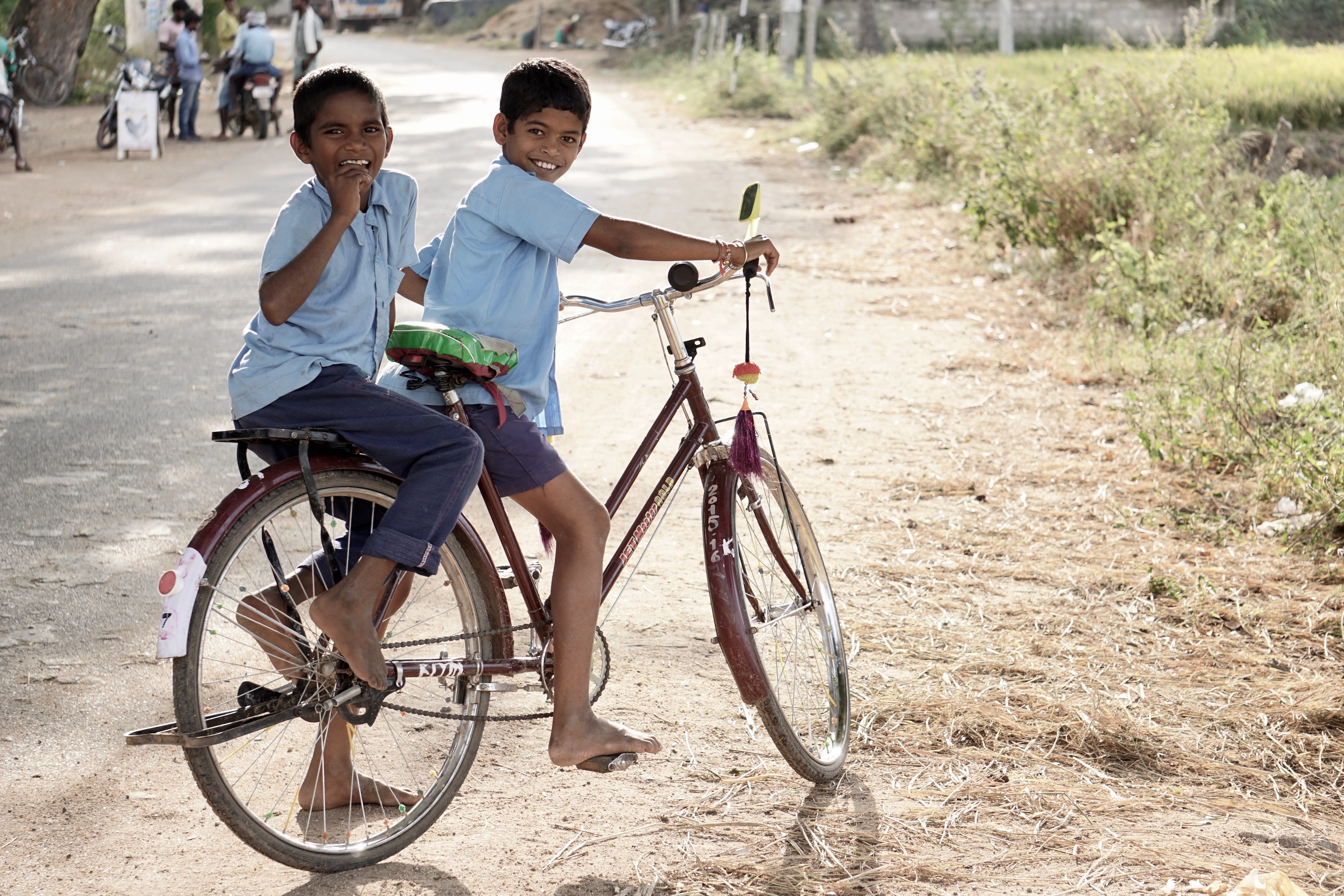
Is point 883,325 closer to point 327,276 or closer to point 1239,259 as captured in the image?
point 1239,259

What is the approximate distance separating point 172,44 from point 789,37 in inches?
455

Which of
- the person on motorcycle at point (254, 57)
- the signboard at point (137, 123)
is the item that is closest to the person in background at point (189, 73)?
the person on motorcycle at point (254, 57)

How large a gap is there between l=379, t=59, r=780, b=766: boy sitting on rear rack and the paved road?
0.44 meters

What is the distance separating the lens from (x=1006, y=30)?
991 inches

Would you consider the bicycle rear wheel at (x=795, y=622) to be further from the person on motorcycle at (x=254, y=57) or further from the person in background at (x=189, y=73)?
the person in background at (x=189, y=73)

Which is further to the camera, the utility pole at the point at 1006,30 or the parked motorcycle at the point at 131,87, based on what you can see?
the utility pole at the point at 1006,30

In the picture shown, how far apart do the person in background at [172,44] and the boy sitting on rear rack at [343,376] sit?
15073 millimetres

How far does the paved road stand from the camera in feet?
9.70

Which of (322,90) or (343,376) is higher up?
(322,90)

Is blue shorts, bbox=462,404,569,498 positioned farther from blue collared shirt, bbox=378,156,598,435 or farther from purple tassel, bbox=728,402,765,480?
purple tassel, bbox=728,402,765,480

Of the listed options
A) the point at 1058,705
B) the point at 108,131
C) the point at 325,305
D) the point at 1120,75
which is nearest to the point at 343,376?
the point at 325,305

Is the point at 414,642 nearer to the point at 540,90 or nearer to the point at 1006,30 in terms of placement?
the point at 540,90

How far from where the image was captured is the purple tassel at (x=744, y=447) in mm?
3010

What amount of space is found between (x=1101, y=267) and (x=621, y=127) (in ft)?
39.1
